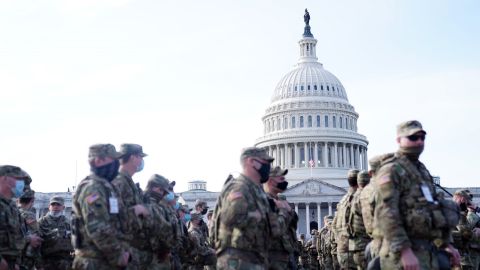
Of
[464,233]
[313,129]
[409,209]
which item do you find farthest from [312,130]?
[409,209]

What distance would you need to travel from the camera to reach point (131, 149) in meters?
10.2

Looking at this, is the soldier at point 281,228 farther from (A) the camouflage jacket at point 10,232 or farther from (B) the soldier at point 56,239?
(B) the soldier at point 56,239

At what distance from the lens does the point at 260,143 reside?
113875 millimetres

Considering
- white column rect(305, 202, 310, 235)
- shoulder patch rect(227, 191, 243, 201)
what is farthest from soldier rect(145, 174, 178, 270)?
white column rect(305, 202, 310, 235)

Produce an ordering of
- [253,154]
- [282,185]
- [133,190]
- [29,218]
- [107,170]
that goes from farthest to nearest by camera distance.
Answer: [29,218] < [282,185] < [133,190] < [253,154] < [107,170]

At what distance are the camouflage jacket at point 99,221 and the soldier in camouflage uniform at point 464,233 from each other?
7.32 m

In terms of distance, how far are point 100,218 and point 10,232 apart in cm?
241

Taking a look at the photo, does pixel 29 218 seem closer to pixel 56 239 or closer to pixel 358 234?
pixel 56 239

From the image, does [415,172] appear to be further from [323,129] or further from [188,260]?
[323,129]

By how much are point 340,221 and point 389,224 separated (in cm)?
508

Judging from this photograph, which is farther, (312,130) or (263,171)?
(312,130)

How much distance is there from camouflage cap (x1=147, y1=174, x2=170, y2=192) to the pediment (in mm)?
86169

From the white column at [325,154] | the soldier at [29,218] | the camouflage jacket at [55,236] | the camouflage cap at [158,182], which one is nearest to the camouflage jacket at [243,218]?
the camouflage cap at [158,182]

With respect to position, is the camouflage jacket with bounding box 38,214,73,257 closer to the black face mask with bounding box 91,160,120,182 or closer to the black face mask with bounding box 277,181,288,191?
the black face mask with bounding box 277,181,288,191
